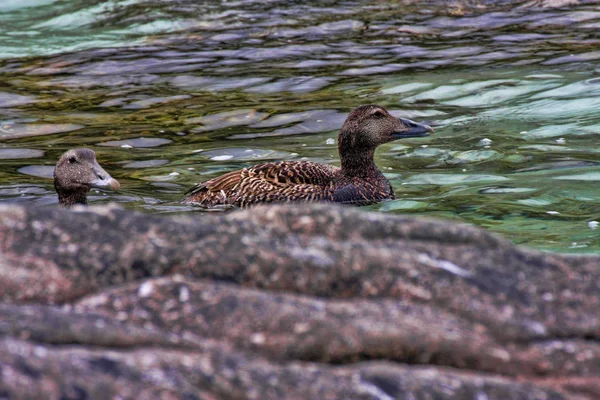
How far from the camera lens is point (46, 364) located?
9.89ft

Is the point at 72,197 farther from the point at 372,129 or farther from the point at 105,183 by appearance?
the point at 372,129

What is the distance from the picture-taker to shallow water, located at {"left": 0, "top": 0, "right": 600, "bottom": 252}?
10.7m

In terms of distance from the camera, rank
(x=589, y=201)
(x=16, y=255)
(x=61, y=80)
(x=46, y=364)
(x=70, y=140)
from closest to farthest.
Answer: (x=46, y=364) < (x=16, y=255) < (x=589, y=201) < (x=70, y=140) < (x=61, y=80)

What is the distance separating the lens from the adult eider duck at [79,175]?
31.3ft

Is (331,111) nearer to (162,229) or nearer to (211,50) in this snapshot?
(211,50)

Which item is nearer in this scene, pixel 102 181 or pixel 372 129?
pixel 102 181

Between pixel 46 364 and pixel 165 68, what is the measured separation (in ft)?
46.4

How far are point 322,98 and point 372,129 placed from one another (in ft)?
11.8

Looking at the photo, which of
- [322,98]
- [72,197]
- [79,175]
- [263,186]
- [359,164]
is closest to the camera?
[79,175]

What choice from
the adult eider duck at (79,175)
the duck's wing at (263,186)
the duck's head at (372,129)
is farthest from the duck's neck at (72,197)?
the duck's head at (372,129)

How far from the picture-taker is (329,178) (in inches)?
425

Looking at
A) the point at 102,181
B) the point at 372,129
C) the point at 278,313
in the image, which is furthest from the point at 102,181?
the point at 278,313

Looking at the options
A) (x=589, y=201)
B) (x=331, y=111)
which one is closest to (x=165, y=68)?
(x=331, y=111)

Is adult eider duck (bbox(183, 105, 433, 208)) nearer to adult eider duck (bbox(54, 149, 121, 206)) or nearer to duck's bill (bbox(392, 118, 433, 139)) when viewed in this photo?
duck's bill (bbox(392, 118, 433, 139))
